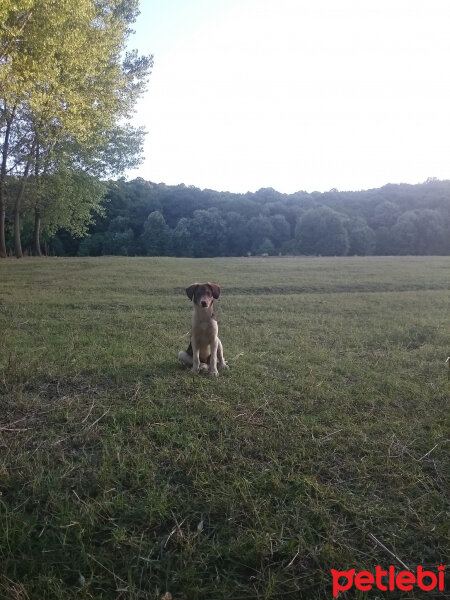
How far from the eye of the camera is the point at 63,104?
16.2 m

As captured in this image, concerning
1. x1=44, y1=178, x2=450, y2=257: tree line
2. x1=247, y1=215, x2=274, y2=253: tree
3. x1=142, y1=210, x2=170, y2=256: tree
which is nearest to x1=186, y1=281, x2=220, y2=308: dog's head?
x1=44, y1=178, x2=450, y2=257: tree line

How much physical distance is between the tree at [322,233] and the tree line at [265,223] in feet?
0.42

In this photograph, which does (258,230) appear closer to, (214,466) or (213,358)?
Result: (213,358)

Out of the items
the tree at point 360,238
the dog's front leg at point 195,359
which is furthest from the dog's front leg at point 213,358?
the tree at point 360,238

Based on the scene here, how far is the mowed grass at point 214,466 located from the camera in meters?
2.31

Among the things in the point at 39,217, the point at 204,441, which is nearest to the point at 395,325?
the point at 204,441

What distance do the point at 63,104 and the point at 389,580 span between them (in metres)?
18.4

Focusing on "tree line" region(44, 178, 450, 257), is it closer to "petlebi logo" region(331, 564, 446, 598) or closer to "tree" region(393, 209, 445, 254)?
"tree" region(393, 209, 445, 254)

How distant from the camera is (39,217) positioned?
88.7ft

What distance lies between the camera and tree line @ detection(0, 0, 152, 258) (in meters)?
11.1

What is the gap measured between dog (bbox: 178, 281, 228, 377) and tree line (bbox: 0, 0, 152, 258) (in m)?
8.08

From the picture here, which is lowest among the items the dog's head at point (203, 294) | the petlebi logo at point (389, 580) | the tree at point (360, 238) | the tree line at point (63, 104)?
the petlebi logo at point (389, 580)

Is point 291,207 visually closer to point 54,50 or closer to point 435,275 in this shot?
point 435,275

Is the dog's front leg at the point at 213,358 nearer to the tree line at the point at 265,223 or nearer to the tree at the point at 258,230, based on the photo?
the tree line at the point at 265,223
